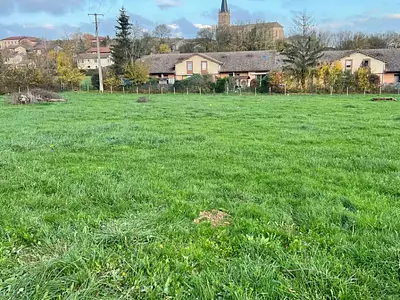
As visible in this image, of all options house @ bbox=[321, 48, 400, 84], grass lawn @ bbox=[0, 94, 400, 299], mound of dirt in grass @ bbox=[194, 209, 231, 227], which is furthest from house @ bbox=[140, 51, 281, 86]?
mound of dirt in grass @ bbox=[194, 209, 231, 227]

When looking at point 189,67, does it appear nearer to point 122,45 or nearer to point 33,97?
point 122,45

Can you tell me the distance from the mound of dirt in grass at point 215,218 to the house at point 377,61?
130 ft

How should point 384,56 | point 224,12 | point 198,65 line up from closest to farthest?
point 384,56 < point 198,65 < point 224,12

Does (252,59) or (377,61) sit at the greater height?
(252,59)

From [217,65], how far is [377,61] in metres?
19.8

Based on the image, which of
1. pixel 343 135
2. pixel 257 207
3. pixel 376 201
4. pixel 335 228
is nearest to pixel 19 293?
pixel 257 207

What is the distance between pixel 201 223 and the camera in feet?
11.7

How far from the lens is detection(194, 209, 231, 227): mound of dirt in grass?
3600 mm

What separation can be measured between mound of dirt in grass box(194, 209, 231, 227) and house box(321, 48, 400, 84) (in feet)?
130

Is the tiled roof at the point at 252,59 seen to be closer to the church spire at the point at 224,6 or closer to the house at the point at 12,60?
the house at the point at 12,60

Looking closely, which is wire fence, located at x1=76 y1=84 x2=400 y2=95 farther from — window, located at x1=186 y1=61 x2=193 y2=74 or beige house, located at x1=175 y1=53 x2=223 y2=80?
window, located at x1=186 y1=61 x2=193 y2=74

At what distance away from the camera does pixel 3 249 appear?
9.78 ft

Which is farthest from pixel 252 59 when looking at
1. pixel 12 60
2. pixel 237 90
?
pixel 12 60

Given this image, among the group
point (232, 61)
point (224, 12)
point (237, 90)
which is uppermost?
point (224, 12)
